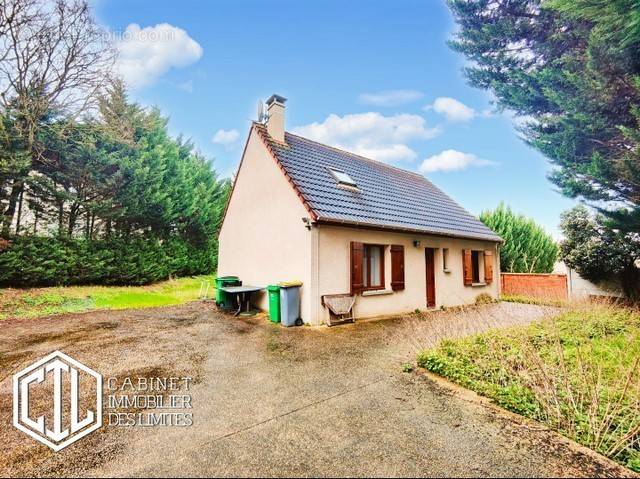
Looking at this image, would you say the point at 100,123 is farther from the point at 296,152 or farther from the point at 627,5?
the point at 627,5

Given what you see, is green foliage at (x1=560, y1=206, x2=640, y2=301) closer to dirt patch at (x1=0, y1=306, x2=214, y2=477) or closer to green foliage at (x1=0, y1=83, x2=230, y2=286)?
dirt patch at (x1=0, y1=306, x2=214, y2=477)

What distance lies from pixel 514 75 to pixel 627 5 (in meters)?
4.22

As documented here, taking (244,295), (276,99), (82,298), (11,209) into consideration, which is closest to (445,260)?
(244,295)

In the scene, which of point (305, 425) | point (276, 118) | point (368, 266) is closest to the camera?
point (305, 425)

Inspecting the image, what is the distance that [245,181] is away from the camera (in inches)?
417

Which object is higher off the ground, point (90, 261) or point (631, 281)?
point (90, 261)

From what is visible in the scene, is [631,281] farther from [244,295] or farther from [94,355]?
[94,355]

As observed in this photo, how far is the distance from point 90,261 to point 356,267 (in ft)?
38.7

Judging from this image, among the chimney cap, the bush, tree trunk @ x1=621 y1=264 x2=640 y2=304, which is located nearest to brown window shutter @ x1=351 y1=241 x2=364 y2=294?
the chimney cap

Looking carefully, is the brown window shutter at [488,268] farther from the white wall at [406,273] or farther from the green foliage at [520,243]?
the green foliage at [520,243]

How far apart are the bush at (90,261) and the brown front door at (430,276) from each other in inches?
514

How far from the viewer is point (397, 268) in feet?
29.2

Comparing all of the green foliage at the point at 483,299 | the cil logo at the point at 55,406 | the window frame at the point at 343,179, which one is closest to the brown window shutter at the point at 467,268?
the green foliage at the point at 483,299

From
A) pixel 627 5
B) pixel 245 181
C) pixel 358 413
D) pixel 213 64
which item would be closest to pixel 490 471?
pixel 358 413
